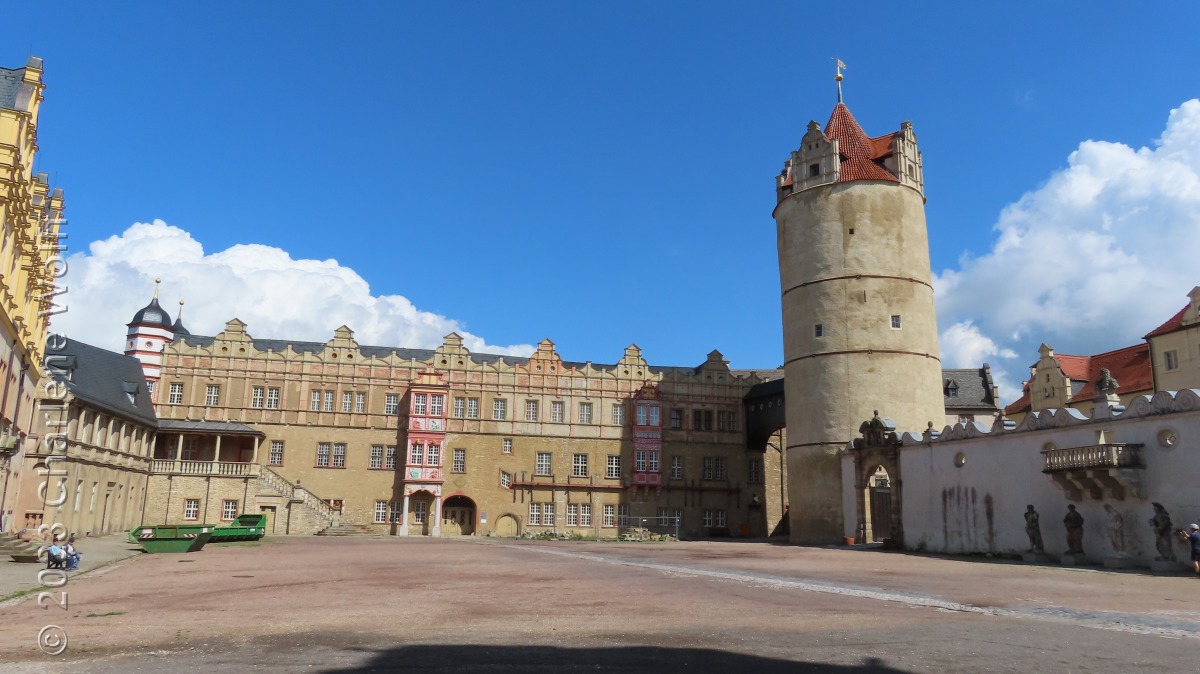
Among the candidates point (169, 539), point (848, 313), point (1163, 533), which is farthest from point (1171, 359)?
point (169, 539)

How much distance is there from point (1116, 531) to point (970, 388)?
1328 inches

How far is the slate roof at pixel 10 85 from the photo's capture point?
23.6 m

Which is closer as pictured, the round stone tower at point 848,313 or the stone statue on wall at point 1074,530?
the stone statue on wall at point 1074,530

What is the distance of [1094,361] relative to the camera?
5259 centimetres

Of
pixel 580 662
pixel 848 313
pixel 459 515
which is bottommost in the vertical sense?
pixel 580 662

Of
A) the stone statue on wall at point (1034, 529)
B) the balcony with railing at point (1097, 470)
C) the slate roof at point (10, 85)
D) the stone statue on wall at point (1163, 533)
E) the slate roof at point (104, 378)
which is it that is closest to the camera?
the stone statue on wall at point (1163, 533)

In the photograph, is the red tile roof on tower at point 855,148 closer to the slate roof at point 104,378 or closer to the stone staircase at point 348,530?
the stone staircase at point 348,530

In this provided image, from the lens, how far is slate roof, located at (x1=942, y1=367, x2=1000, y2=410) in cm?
5488

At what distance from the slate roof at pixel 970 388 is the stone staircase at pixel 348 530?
125 ft

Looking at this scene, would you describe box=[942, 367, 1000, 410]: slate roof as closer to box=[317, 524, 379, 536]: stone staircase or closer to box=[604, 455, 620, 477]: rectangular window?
box=[604, 455, 620, 477]: rectangular window

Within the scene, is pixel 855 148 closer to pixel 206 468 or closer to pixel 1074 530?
pixel 1074 530

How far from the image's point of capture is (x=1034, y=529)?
26.7 meters

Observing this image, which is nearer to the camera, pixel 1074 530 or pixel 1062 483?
pixel 1074 530

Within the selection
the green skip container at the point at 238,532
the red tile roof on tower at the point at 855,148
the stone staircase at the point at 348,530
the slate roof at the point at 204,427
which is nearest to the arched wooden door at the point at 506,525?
the stone staircase at the point at 348,530
